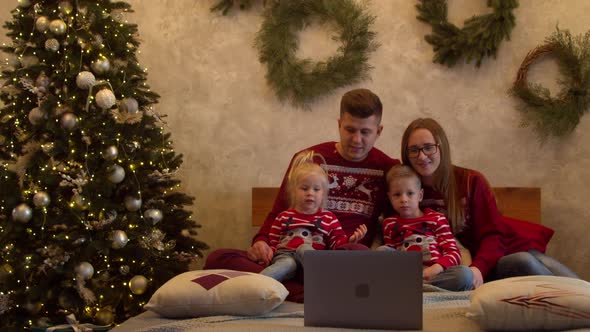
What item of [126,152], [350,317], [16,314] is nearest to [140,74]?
[126,152]

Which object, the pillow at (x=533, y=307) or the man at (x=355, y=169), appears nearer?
the pillow at (x=533, y=307)

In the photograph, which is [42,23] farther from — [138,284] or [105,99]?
[138,284]

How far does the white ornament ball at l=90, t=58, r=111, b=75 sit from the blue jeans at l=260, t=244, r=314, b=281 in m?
1.11

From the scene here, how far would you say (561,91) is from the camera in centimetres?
333

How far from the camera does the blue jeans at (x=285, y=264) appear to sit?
2.44m

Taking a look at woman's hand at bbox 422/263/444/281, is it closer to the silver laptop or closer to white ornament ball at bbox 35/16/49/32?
the silver laptop

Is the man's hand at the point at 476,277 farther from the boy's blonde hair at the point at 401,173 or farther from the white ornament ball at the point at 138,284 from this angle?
the white ornament ball at the point at 138,284

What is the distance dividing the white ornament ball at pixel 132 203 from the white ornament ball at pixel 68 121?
39 centimetres

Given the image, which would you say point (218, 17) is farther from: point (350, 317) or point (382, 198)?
point (350, 317)

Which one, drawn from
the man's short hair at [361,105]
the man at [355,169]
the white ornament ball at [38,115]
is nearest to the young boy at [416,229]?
the man at [355,169]

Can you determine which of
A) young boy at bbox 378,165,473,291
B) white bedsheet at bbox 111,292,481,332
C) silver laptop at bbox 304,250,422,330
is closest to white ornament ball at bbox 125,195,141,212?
white bedsheet at bbox 111,292,481,332

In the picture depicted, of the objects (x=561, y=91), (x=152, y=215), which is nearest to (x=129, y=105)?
(x=152, y=215)

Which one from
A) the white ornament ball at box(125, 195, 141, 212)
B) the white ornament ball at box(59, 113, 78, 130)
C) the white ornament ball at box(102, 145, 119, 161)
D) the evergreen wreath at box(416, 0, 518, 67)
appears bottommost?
the white ornament ball at box(125, 195, 141, 212)

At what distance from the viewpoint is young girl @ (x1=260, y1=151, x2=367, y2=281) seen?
269 centimetres
